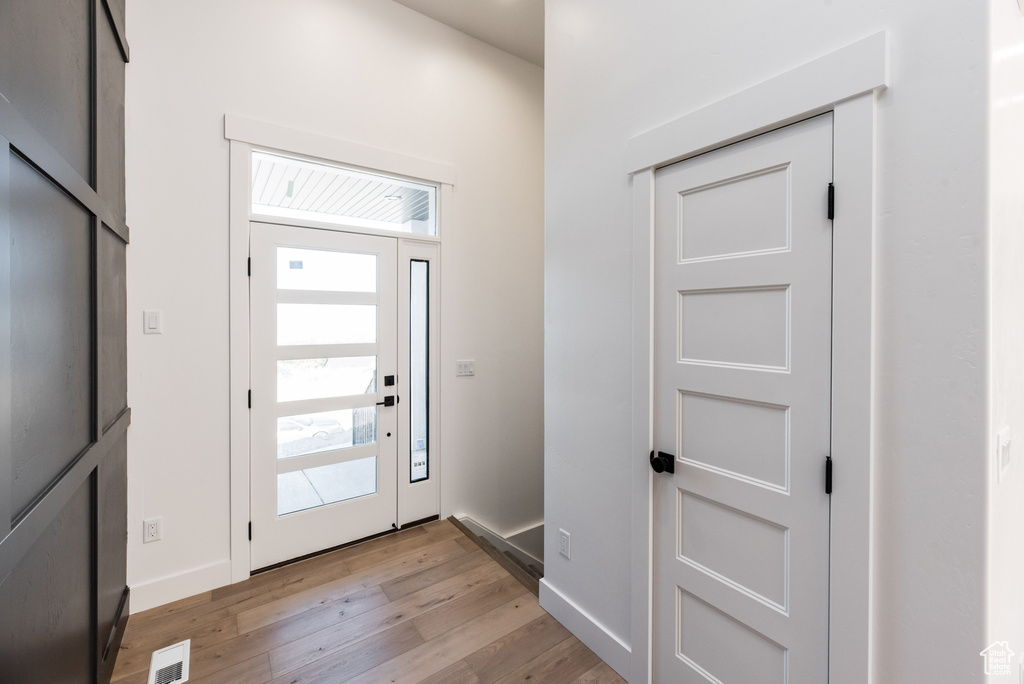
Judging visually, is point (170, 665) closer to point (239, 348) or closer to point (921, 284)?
point (239, 348)

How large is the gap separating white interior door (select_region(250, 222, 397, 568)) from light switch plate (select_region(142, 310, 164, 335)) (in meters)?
0.40

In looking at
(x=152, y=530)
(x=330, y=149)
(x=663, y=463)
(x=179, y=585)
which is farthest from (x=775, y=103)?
(x=179, y=585)

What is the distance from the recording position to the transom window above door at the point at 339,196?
8.37 ft

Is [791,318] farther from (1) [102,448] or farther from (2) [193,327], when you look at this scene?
(2) [193,327]

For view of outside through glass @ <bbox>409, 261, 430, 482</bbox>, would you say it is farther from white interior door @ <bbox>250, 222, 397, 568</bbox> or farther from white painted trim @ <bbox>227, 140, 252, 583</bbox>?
white painted trim @ <bbox>227, 140, 252, 583</bbox>

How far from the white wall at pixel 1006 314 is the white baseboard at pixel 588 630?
1139 millimetres

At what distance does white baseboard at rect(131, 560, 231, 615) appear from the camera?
6.95 ft

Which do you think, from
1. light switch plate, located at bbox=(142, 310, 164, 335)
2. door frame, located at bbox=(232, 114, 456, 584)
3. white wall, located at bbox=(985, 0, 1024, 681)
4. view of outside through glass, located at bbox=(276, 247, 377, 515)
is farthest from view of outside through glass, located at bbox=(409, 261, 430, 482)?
white wall, located at bbox=(985, 0, 1024, 681)

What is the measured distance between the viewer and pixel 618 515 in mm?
1795

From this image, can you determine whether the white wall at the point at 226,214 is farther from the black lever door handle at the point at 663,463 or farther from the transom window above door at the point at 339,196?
the black lever door handle at the point at 663,463

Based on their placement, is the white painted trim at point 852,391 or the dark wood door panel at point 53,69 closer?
the dark wood door panel at point 53,69

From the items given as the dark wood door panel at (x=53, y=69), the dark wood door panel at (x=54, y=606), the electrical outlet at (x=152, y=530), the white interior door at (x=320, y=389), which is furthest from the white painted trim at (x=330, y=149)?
the electrical outlet at (x=152, y=530)

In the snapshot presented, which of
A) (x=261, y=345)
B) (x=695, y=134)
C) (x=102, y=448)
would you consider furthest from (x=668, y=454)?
(x=261, y=345)

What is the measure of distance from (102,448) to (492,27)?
3.27 meters
